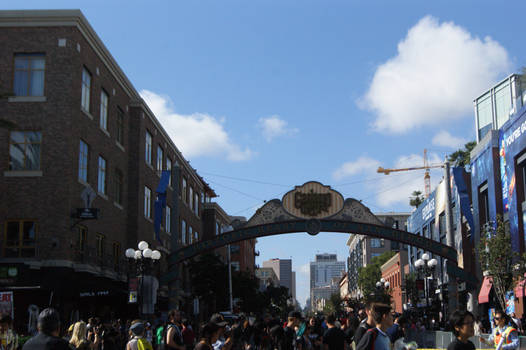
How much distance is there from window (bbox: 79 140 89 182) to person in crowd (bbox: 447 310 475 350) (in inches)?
985

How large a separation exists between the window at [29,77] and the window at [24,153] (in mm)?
2143

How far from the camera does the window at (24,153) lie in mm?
28906

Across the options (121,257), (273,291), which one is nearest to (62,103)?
(121,257)

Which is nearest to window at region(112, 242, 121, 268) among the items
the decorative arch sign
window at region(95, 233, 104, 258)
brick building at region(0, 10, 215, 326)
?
brick building at region(0, 10, 215, 326)

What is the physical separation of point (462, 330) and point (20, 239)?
24139 millimetres

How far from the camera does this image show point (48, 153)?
28797 mm

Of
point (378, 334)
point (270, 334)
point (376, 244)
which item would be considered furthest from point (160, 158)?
point (376, 244)

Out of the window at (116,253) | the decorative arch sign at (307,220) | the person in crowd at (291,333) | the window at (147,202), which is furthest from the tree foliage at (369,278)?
the person in crowd at (291,333)

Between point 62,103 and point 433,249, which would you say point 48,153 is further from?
point 433,249

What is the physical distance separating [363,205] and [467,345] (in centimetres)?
2676

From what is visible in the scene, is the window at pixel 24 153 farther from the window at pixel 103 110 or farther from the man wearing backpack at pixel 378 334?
the man wearing backpack at pixel 378 334

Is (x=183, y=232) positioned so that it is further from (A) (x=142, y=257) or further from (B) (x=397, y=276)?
(B) (x=397, y=276)

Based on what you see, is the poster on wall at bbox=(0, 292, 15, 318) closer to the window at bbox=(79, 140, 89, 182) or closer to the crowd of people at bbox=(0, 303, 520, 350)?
the crowd of people at bbox=(0, 303, 520, 350)

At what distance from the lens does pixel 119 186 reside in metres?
37.6
